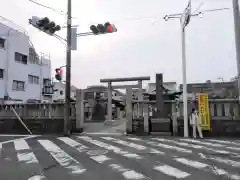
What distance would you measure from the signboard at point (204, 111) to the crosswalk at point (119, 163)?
3.84 metres

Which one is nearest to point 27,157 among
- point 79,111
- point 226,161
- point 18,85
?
point 226,161

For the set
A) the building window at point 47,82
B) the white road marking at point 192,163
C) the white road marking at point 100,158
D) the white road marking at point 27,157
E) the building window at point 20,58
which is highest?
the building window at point 20,58

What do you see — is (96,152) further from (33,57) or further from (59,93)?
(59,93)

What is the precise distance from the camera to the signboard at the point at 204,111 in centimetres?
1387

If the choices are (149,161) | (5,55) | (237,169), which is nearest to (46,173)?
(149,161)

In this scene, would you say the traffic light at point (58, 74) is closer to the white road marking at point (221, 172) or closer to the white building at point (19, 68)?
the white road marking at point (221, 172)

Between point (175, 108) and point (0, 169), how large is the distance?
10326mm

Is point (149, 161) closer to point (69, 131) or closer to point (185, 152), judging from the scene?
point (185, 152)

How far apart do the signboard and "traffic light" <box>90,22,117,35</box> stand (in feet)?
19.8

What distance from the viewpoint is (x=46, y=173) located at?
6.36 metres

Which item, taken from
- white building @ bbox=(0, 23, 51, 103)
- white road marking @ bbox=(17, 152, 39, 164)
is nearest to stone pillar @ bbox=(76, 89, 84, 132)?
white road marking @ bbox=(17, 152, 39, 164)

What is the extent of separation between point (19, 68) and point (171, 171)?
31.0 meters

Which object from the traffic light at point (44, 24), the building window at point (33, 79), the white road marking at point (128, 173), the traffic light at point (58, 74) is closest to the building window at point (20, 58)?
the building window at point (33, 79)

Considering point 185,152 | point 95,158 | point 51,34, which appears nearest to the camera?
point 95,158
